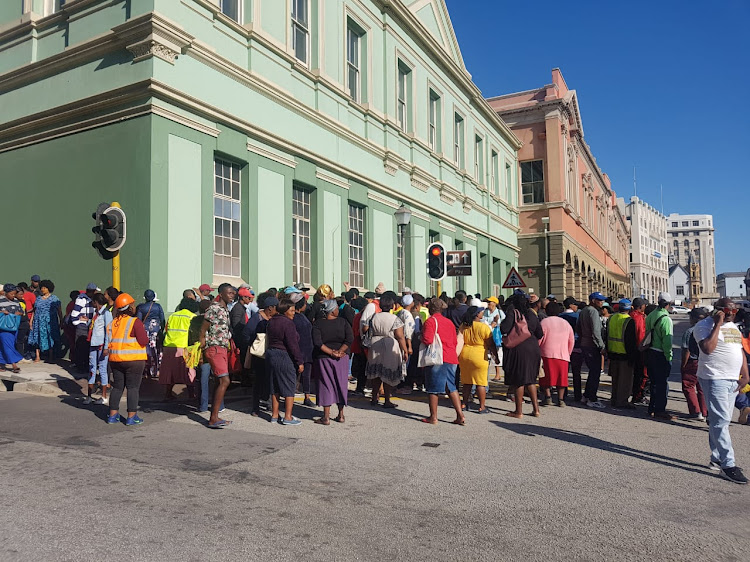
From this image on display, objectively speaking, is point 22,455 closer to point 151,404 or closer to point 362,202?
point 151,404

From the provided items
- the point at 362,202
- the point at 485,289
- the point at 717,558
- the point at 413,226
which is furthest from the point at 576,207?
the point at 717,558

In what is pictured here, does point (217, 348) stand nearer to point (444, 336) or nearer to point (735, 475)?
point (444, 336)

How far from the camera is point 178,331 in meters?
8.80

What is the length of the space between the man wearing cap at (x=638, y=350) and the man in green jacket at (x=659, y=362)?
0.86 feet

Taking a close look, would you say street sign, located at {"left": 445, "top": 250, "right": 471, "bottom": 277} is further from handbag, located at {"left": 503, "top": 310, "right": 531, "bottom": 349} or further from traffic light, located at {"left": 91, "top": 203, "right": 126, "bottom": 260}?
traffic light, located at {"left": 91, "top": 203, "right": 126, "bottom": 260}

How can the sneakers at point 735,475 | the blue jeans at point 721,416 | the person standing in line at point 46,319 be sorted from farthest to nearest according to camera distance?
the person standing in line at point 46,319 → the blue jeans at point 721,416 → the sneakers at point 735,475

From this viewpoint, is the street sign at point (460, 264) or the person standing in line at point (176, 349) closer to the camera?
the person standing in line at point (176, 349)

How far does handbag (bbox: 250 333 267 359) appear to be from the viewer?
832cm

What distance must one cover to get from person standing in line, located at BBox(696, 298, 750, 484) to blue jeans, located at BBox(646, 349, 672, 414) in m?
2.67

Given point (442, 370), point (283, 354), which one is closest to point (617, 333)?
point (442, 370)

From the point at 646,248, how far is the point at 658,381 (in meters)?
126

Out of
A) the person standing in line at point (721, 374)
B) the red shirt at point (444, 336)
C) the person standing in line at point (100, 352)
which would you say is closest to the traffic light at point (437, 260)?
the red shirt at point (444, 336)

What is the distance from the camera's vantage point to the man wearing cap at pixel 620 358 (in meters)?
9.54

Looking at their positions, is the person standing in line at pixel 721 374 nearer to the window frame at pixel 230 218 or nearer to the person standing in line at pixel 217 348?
the person standing in line at pixel 217 348
